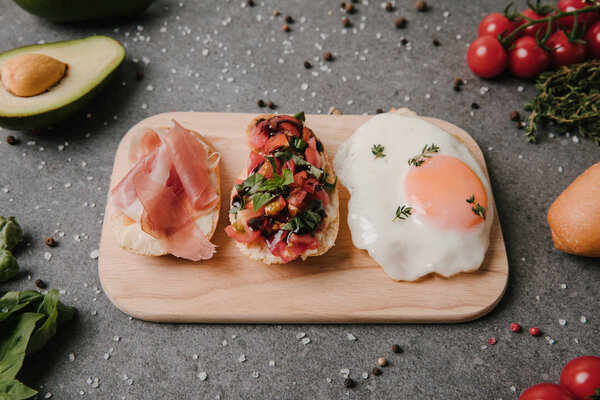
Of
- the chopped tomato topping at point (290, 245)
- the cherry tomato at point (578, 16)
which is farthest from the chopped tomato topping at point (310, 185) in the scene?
the cherry tomato at point (578, 16)

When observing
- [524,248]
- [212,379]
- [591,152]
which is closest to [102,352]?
[212,379]

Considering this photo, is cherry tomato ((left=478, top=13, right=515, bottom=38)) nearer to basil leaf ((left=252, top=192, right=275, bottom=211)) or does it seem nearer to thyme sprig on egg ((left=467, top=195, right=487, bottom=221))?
thyme sprig on egg ((left=467, top=195, right=487, bottom=221))

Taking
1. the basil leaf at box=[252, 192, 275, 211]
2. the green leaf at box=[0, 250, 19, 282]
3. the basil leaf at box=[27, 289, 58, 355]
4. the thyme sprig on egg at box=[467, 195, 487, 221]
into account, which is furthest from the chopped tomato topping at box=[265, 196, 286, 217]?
the green leaf at box=[0, 250, 19, 282]

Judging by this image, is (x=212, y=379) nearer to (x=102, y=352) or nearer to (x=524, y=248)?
(x=102, y=352)

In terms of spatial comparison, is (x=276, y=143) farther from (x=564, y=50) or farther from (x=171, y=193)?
(x=564, y=50)

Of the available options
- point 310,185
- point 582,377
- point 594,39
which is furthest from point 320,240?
point 594,39

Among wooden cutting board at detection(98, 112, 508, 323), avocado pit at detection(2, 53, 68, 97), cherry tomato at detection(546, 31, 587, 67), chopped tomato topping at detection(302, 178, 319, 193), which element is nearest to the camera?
chopped tomato topping at detection(302, 178, 319, 193)

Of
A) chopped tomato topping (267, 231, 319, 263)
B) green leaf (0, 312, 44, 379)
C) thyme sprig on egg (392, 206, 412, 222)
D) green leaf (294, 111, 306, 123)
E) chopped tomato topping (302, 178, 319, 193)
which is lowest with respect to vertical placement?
green leaf (0, 312, 44, 379)
